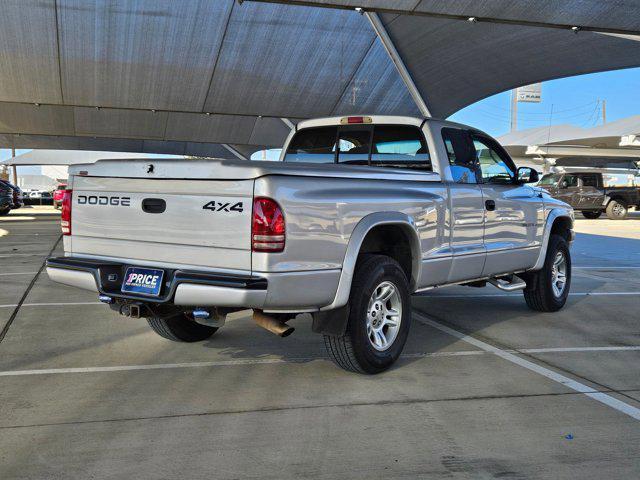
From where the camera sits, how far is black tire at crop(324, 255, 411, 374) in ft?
16.0

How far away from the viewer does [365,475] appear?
341 centimetres

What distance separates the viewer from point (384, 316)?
5277mm

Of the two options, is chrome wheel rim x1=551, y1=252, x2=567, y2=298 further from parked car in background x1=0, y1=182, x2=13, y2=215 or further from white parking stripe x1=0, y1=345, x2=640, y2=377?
parked car in background x1=0, y1=182, x2=13, y2=215

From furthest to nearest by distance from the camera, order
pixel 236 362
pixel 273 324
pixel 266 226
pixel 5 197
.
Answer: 1. pixel 5 197
2. pixel 236 362
3. pixel 273 324
4. pixel 266 226

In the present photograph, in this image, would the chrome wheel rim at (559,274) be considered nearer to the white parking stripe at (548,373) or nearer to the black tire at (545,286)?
the black tire at (545,286)

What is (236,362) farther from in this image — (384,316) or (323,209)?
(323,209)

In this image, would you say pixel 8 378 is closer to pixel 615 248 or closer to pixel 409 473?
pixel 409 473

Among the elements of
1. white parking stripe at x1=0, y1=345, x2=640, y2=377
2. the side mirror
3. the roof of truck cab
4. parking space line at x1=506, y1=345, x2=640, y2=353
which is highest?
the roof of truck cab

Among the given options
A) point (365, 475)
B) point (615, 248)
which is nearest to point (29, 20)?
point (615, 248)

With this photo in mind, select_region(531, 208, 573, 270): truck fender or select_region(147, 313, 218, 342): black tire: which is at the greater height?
select_region(531, 208, 573, 270): truck fender

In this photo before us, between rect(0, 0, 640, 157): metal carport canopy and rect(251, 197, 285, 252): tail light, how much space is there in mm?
15154

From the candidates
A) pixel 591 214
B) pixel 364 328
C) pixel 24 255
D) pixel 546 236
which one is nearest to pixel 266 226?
pixel 364 328

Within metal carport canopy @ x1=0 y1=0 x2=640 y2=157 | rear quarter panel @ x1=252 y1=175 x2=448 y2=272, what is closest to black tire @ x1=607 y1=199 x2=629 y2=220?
metal carport canopy @ x1=0 y1=0 x2=640 y2=157

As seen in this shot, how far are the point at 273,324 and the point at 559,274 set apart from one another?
15.1 feet
